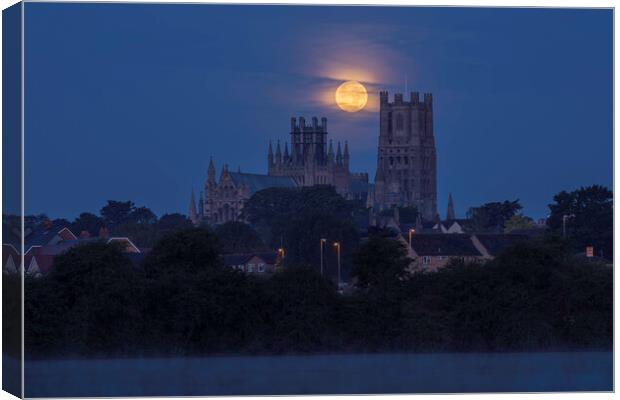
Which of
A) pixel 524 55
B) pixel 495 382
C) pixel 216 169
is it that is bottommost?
pixel 495 382

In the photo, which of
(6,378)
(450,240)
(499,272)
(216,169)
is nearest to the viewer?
(6,378)

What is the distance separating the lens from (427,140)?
11766 mm

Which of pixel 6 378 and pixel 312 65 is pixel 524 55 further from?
pixel 6 378

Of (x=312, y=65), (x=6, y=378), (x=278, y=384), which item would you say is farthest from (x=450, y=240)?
(x=6, y=378)

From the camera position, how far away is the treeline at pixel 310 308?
9.66m

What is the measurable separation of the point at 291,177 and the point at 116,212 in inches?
280

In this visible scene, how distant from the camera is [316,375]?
9195 mm

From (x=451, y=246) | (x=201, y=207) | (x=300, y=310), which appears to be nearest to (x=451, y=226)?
(x=451, y=246)

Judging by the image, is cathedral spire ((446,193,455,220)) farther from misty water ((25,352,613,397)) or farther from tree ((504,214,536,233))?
misty water ((25,352,613,397))

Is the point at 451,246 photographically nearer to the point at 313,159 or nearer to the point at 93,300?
the point at 93,300

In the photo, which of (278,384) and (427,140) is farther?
(427,140)

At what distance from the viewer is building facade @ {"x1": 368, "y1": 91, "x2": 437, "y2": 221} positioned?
10.4 meters

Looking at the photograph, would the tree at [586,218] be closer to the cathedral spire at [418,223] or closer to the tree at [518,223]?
the tree at [518,223]

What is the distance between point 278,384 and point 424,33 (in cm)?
233
